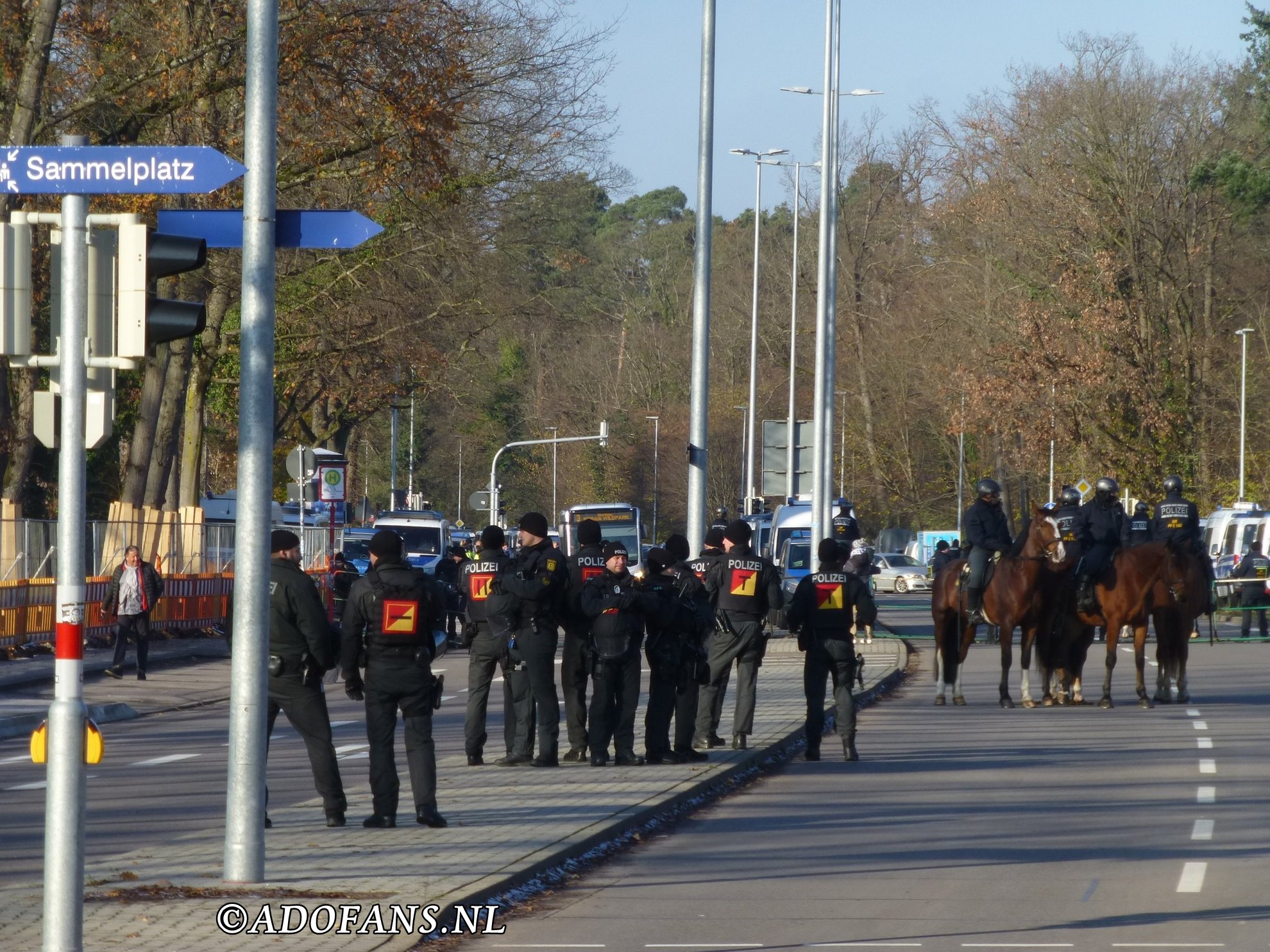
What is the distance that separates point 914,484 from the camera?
2830 inches

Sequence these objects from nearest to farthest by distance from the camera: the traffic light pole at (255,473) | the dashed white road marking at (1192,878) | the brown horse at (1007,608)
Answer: the traffic light pole at (255,473)
the dashed white road marking at (1192,878)
the brown horse at (1007,608)

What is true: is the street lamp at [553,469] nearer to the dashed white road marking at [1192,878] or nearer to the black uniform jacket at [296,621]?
the black uniform jacket at [296,621]

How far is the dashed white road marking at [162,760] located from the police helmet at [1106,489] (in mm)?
11086

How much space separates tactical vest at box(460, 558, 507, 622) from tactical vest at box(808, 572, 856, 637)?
270cm

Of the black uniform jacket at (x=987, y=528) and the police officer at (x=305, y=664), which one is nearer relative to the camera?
the police officer at (x=305, y=664)

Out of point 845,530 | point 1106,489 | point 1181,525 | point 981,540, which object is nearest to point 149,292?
point 981,540

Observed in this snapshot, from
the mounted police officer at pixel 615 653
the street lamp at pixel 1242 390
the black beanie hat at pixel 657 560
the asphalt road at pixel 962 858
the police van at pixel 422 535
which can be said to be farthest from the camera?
the street lamp at pixel 1242 390

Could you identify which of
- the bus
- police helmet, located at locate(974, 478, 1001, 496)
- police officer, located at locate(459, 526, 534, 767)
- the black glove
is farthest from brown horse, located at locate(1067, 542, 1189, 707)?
the bus

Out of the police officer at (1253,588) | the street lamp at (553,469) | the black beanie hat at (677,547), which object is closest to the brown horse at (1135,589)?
the black beanie hat at (677,547)

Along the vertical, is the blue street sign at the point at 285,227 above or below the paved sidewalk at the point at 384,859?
above

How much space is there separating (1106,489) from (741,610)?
7869mm

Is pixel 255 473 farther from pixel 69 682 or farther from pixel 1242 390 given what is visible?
pixel 1242 390

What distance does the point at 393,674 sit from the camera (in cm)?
1123

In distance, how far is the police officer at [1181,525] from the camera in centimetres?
2292
